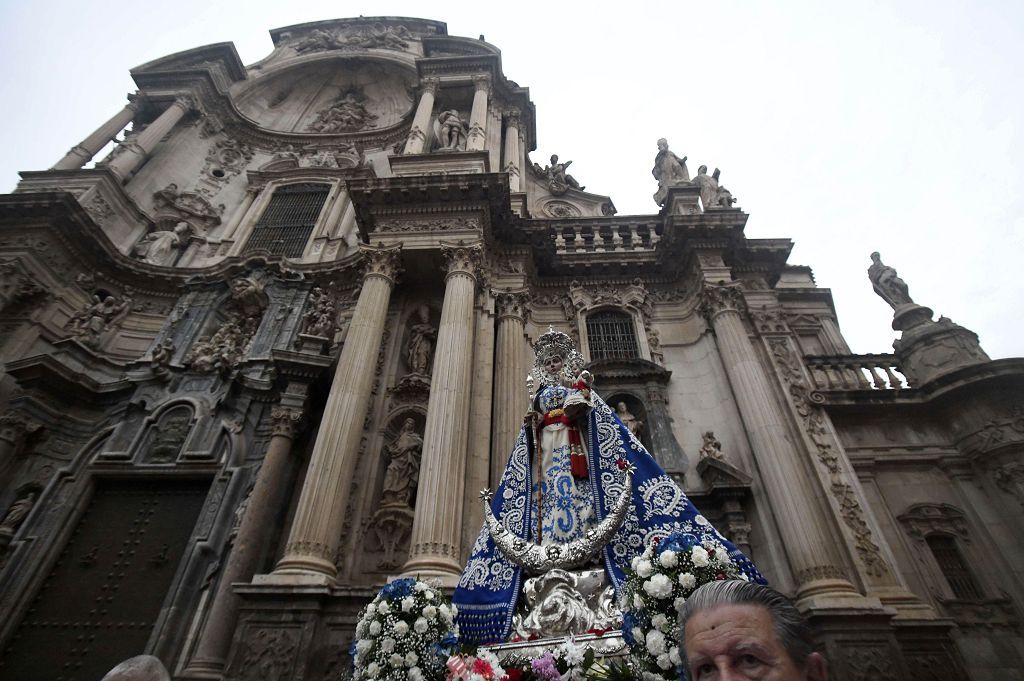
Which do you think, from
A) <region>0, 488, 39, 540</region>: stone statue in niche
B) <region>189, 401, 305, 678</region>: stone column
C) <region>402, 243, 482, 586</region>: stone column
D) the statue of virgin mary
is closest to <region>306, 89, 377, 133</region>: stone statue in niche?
<region>402, 243, 482, 586</region>: stone column

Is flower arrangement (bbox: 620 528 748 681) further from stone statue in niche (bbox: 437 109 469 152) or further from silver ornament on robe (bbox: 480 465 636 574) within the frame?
stone statue in niche (bbox: 437 109 469 152)

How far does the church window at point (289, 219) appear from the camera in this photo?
1689 cm

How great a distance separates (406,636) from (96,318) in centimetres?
1352

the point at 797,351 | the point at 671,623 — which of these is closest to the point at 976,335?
the point at 797,351

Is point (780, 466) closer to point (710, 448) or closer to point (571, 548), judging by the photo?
point (710, 448)

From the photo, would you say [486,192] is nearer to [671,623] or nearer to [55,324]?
[671,623]

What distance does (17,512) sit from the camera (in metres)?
10.3

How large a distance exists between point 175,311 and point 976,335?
19.3 meters

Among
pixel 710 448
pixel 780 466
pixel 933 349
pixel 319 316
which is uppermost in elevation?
pixel 319 316

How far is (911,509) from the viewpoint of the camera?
32.1 feet

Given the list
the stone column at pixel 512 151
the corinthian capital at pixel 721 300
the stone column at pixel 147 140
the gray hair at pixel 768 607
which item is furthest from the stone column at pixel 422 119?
the gray hair at pixel 768 607

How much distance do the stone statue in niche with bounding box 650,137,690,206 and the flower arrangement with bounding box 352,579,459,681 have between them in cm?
1215

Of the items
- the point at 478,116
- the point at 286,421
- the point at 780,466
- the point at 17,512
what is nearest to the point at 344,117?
the point at 478,116

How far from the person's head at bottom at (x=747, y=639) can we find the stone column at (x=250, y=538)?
807cm
